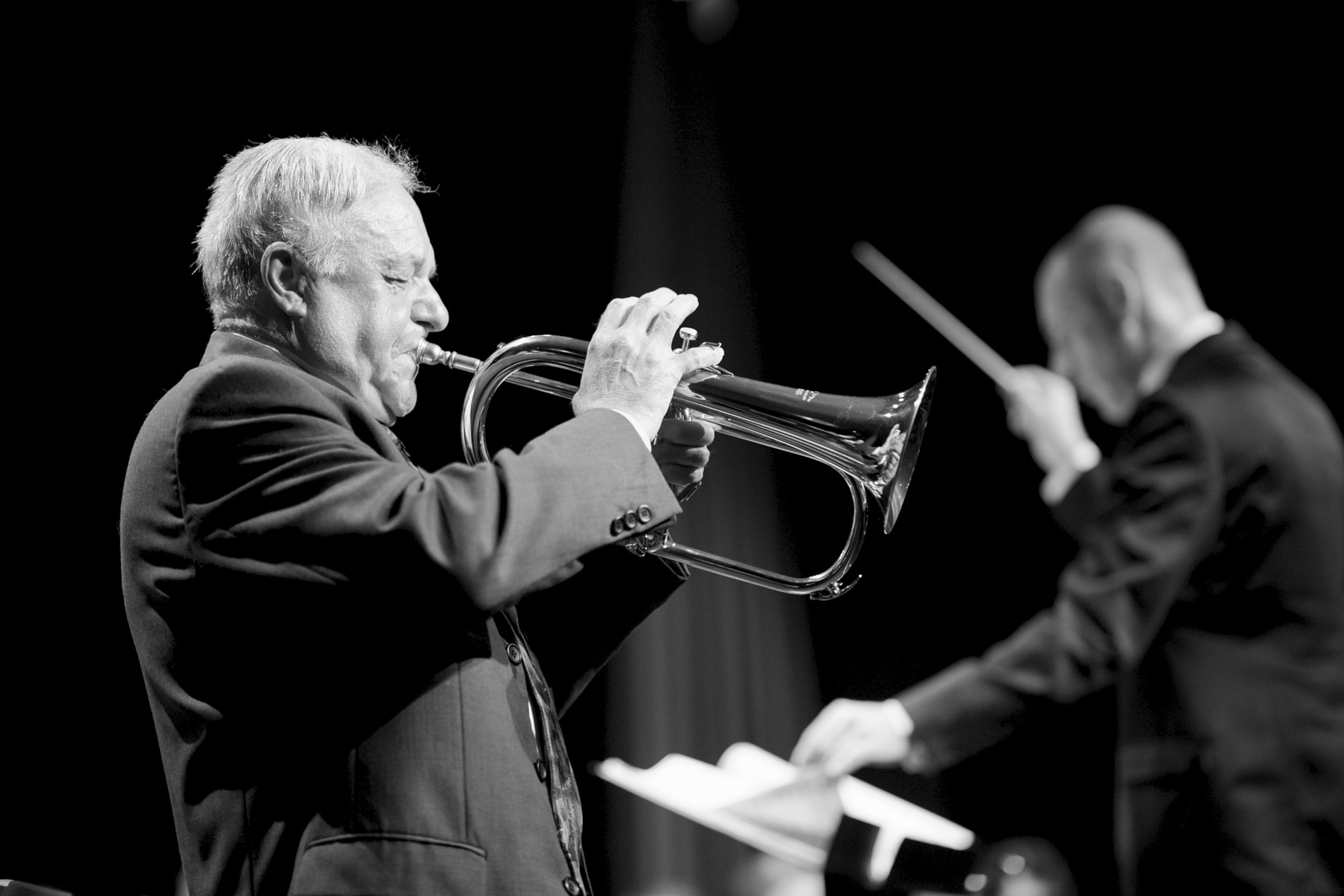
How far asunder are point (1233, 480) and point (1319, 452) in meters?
0.19

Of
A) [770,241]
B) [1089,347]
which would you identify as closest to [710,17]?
[770,241]

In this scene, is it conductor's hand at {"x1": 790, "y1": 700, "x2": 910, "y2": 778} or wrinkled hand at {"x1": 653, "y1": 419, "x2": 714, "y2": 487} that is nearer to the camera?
wrinkled hand at {"x1": 653, "y1": 419, "x2": 714, "y2": 487}

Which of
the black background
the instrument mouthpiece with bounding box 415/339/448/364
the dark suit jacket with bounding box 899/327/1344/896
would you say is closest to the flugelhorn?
the instrument mouthpiece with bounding box 415/339/448/364

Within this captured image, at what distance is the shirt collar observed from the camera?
2.79 metres

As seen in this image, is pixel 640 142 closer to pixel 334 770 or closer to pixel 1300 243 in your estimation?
pixel 1300 243

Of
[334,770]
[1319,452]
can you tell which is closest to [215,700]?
[334,770]

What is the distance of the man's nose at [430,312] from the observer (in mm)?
1935

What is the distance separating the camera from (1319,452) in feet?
8.07

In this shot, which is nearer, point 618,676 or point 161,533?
point 161,533

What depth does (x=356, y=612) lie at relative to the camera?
150 cm

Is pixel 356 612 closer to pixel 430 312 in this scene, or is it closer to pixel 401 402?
pixel 401 402

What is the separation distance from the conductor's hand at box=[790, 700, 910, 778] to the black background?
69.7 inches

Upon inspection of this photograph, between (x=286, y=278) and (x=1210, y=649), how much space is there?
6.11ft

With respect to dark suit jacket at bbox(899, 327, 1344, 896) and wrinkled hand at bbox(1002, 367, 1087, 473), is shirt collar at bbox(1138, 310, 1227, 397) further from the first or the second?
wrinkled hand at bbox(1002, 367, 1087, 473)
